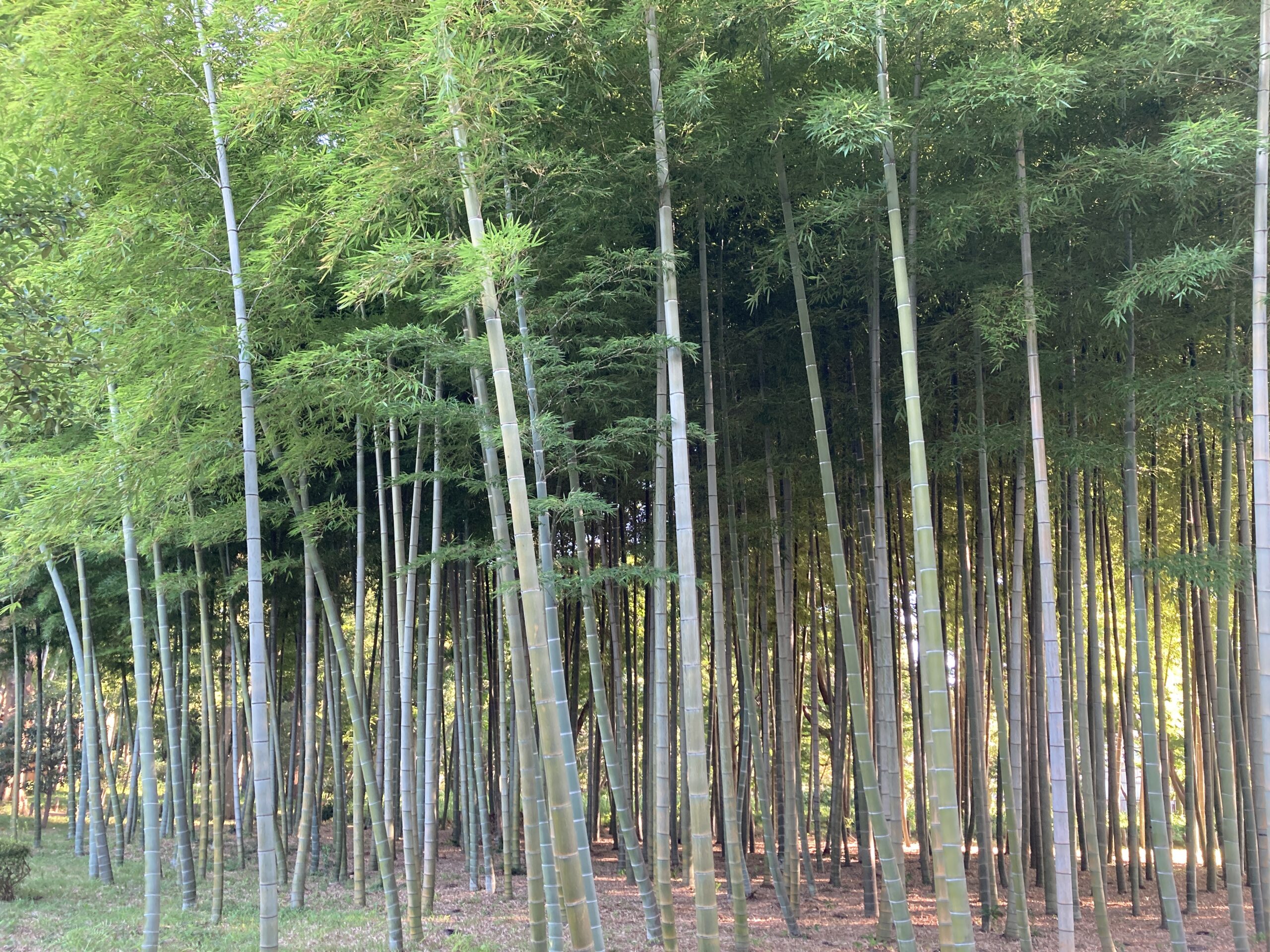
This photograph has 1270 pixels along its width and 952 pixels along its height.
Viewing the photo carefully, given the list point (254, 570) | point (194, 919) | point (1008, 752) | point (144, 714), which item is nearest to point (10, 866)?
point (194, 919)

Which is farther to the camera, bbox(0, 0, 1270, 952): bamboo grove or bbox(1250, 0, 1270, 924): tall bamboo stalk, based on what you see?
bbox(1250, 0, 1270, 924): tall bamboo stalk

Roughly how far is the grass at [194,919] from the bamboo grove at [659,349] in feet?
0.63

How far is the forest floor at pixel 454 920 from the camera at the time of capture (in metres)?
5.31

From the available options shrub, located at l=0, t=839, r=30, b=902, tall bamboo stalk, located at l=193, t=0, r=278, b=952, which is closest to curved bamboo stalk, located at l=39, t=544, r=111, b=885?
shrub, located at l=0, t=839, r=30, b=902

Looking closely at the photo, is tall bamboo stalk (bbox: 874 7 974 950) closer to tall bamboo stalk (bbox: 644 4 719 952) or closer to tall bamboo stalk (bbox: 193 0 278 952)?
tall bamboo stalk (bbox: 644 4 719 952)

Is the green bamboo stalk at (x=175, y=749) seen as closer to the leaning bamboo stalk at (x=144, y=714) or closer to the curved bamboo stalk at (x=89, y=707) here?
the curved bamboo stalk at (x=89, y=707)

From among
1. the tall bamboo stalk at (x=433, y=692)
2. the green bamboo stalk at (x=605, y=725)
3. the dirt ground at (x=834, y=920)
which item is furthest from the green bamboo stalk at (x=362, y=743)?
the green bamboo stalk at (x=605, y=725)

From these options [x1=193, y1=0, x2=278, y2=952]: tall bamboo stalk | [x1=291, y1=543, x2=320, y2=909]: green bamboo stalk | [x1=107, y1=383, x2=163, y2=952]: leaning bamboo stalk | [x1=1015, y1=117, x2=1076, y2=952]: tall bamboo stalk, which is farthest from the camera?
[x1=291, y1=543, x2=320, y2=909]: green bamboo stalk

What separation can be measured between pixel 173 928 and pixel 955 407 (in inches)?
241

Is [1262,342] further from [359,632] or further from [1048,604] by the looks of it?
[359,632]

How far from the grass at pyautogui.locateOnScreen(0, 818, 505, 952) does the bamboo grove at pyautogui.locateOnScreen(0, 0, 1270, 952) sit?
191 mm

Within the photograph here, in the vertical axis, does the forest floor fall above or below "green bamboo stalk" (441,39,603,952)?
below

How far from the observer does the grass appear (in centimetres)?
521

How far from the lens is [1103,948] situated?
5.01 m
